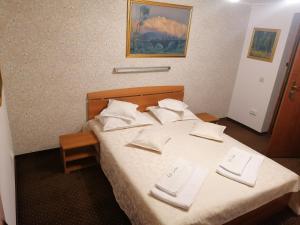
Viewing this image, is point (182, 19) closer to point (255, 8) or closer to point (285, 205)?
point (255, 8)

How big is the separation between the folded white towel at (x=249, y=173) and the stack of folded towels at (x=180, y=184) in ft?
0.59

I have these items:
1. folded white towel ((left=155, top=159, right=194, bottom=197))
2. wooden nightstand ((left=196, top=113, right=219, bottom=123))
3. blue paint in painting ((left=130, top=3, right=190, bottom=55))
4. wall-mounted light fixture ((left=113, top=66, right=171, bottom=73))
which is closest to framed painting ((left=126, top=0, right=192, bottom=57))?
blue paint in painting ((left=130, top=3, right=190, bottom=55))

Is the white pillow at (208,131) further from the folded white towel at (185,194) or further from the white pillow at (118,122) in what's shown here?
the folded white towel at (185,194)

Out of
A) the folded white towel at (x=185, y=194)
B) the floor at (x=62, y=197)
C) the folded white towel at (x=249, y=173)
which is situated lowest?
the floor at (x=62, y=197)

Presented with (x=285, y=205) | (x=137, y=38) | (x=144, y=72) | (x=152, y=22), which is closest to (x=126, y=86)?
(x=144, y=72)

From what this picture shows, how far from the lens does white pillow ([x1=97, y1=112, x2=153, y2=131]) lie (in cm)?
263

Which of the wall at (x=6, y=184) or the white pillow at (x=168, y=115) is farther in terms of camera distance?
the white pillow at (x=168, y=115)

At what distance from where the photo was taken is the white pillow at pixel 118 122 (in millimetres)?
2635

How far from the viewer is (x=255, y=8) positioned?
362 cm

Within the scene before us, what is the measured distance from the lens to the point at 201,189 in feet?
5.82

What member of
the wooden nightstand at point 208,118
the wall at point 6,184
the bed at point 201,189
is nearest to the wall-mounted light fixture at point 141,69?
the bed at point 201,189

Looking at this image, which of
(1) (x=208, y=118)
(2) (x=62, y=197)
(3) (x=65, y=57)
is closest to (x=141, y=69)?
(3) (x=65, y=57)

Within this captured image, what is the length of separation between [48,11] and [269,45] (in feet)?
10.6

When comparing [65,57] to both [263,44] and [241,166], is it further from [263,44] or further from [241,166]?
[263,44]
